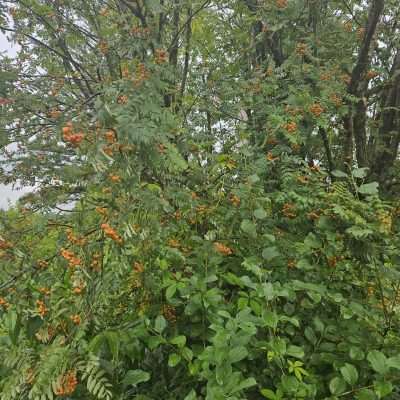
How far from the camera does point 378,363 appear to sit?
162 centimetres

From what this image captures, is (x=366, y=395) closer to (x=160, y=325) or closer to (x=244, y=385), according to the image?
(x=244, y=385)

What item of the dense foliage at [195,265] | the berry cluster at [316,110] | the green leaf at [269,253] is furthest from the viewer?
the berry cluster at [316,110]

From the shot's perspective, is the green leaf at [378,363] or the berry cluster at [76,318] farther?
the green leaf at [378,363]

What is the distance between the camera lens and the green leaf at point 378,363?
5.29 feet

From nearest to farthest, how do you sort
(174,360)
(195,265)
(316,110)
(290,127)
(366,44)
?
(174,360)
(195,265)
(290,127)
(316,110)
(366,44)

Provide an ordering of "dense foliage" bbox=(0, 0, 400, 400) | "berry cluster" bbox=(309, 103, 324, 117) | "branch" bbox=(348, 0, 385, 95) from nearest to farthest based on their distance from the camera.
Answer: "dense foliage" bbox=(0, 0, 400, 400) < "berry cluster" bbox=(309, 103, 324, 117) < "branch" bbox=(348, 0, 385, 95)

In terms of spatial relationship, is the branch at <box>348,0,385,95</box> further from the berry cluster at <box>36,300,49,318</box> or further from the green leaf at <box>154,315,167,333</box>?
the berry cluster at <box>36,300,49,318</box>

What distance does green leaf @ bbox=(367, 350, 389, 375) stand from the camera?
1611 millimetres

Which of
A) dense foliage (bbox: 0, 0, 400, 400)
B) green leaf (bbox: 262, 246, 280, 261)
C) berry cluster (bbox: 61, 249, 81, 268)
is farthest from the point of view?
green leaf (bbox: 262, 246, 280, 261)

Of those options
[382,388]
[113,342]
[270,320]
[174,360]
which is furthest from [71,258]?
[382,388]

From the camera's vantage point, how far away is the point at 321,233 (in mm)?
2148

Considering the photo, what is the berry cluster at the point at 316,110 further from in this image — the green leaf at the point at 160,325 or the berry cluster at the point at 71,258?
the berry cluster at the point at 71,258

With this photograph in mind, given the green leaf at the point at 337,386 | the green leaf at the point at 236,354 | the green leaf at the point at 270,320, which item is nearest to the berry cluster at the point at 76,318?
the green leaf at the point at 236,354

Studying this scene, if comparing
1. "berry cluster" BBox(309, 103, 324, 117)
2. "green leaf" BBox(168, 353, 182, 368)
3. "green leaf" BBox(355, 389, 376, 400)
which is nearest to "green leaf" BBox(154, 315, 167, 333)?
"green leaf" BBox(168, 353, 182, 368)
